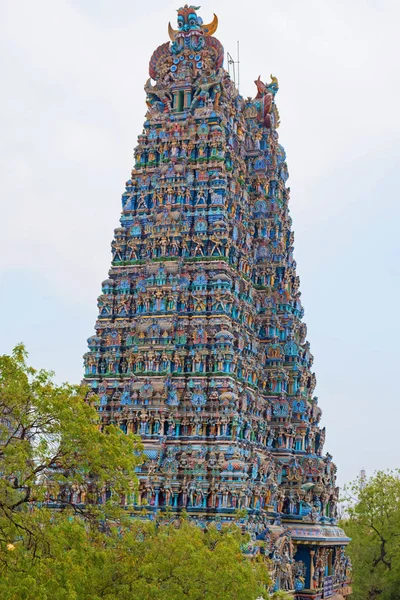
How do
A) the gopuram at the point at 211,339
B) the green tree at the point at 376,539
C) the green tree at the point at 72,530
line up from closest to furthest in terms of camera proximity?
1. the green tree at the point at 72,530
2. the gopuram at the point at 211,339
3. the green tree at the point at 376,539

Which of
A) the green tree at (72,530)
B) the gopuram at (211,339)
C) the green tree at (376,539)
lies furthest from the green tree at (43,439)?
the green tree at (376,539)

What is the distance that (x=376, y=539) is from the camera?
5338 cm

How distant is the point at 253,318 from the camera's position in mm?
45531

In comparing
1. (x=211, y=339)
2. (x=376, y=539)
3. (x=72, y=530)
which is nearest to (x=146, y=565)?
(x=72, y=530)

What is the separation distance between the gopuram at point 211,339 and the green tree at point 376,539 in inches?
237

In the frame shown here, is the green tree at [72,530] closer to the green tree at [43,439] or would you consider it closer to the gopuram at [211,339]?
the green tree at [43,439]

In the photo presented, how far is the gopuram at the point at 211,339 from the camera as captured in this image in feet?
124

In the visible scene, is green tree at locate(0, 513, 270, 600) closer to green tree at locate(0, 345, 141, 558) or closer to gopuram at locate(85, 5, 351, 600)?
green tree at locate(0, 345, 141, 558)

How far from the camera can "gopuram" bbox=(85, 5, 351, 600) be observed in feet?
124

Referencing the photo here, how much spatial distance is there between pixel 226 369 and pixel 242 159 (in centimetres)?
1439

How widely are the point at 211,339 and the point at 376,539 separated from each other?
21.5 meters

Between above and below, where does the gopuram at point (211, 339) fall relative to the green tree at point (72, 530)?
above

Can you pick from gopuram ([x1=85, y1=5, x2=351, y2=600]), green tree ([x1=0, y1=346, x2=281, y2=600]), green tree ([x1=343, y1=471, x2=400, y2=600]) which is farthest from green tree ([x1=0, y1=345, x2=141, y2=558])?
green tree ([x1=343, y1=471, x2=400, y2=600])

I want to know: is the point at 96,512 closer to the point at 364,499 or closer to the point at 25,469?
the point at 25,469
